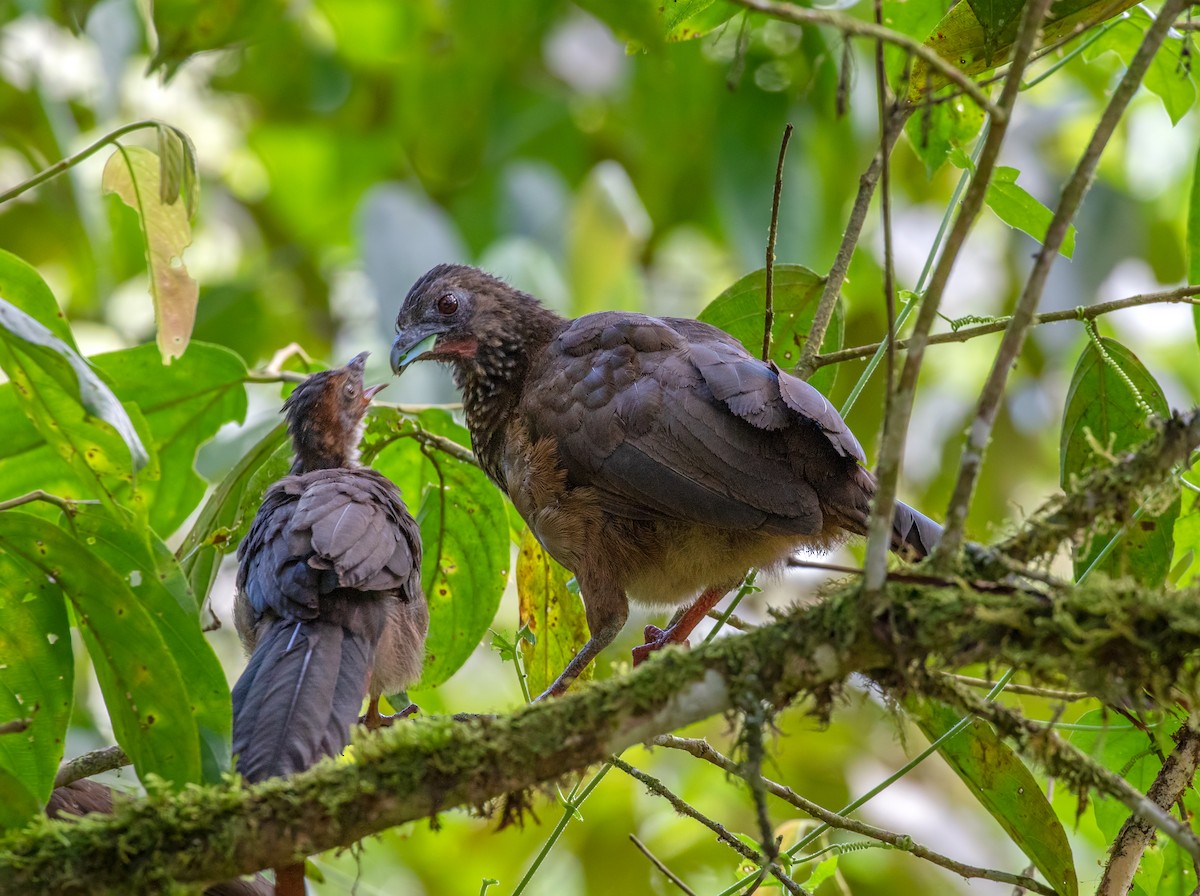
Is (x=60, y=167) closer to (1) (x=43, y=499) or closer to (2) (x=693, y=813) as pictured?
(1) (x=43, y=499)

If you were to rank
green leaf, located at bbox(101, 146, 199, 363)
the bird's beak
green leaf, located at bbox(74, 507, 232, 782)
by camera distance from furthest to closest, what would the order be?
1. the bird's beak
2. green leaf, located at bbox(101, 146, 199, 363)
3. green leaf, located at bbox(74, 507, 232, 782)

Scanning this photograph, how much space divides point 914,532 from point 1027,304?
1.38 m

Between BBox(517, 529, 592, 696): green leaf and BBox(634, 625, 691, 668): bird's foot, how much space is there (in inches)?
7.8

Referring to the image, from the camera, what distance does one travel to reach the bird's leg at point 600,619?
362 cm

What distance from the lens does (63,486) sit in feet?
11.6

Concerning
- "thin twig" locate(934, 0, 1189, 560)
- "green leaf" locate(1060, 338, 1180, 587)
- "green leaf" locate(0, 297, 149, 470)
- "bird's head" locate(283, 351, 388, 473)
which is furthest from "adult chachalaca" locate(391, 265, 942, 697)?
"green leaf" locate(0, 297, 149, 470)

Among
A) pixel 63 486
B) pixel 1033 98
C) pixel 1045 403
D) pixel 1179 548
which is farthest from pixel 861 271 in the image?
pixel 63 486

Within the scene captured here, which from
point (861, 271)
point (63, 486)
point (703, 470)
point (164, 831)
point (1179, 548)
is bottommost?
point (164, 831)

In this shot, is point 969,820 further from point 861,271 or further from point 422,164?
point 422,164

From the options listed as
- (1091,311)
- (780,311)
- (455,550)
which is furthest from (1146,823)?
(455,550)

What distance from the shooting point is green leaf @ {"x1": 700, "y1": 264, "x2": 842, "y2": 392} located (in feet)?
12.2

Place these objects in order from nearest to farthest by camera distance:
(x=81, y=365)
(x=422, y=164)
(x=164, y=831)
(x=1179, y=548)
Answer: (x=164, y=831) → (x=81, y=365) → (x=1179, y=548) → (x=422, y=164)

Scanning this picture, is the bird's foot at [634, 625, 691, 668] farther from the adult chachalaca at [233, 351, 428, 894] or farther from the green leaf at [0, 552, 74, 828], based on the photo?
the green leaf at [0, 552, 74, 828]

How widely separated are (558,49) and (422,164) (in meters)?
1.48
